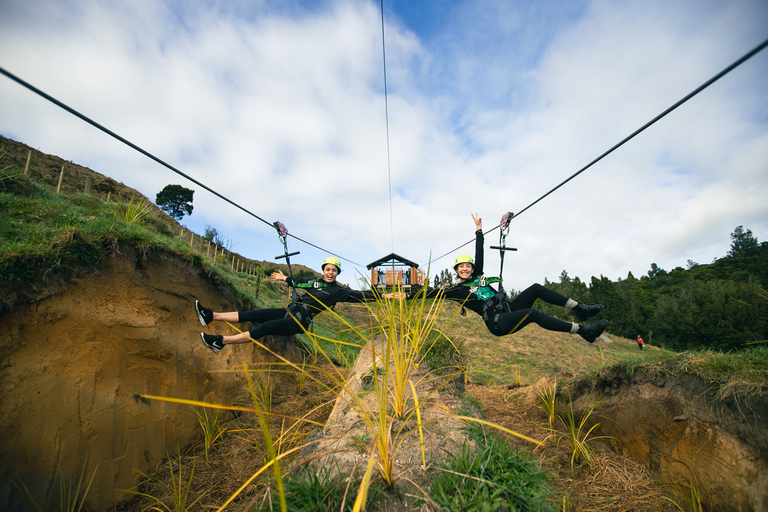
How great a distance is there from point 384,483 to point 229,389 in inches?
131

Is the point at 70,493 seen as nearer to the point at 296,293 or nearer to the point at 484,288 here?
the point at 296,293

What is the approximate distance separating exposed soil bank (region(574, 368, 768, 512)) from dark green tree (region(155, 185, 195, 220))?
44961 millimetres

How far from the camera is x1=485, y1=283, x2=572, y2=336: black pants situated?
377 centimetres

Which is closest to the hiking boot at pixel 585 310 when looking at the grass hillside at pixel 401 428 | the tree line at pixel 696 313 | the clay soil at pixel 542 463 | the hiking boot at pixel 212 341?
the grass hillside at pixel 401 428

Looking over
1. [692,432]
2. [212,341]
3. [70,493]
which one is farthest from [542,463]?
[70,493]

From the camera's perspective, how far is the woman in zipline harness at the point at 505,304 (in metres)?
3.80

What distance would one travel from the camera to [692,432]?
2768 mm

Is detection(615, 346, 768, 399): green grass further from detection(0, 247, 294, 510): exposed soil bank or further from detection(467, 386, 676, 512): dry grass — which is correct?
detection(0, 247, 294, 510): exposed soil bank

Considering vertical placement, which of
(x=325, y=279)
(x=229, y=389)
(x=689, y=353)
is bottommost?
(x=229, y=389)

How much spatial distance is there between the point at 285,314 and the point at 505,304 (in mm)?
3107

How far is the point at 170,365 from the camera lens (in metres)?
3.48

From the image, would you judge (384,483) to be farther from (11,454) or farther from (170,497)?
(11,454)

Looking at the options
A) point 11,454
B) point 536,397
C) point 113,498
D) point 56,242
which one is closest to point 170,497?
point 113,498

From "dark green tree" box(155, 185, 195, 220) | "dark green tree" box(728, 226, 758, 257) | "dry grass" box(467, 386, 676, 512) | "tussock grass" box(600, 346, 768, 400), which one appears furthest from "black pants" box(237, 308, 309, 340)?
"dark green tree" box(728, 226, 758, 257)
